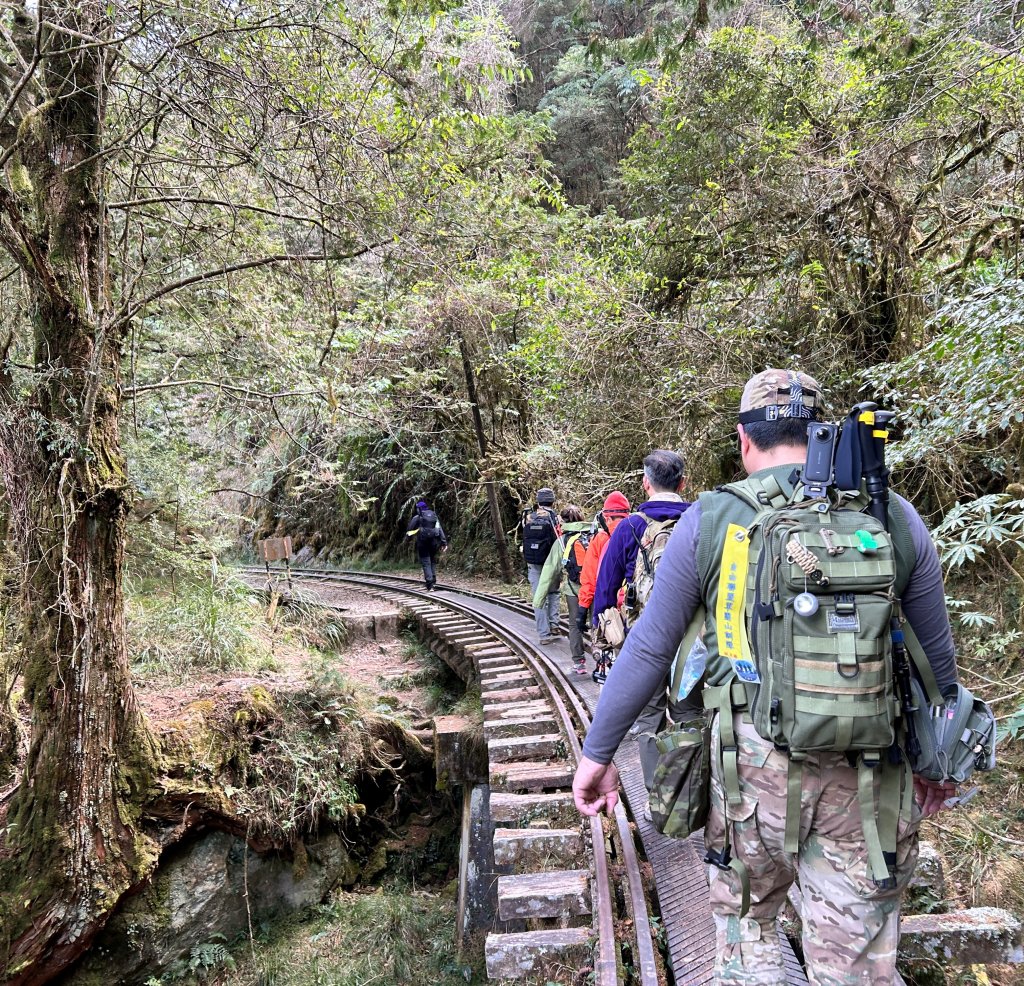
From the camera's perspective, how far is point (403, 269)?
5.91 m

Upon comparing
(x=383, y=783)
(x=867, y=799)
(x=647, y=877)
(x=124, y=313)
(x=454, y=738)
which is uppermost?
(x=124, y=313)

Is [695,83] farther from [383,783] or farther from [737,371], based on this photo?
[383,783]

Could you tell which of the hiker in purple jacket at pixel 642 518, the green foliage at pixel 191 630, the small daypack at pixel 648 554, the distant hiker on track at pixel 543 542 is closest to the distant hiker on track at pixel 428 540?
the distant hiker on track at pixel 543 542

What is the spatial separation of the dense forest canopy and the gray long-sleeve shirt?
7.86 feet

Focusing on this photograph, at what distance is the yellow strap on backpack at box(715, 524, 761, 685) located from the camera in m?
1.88

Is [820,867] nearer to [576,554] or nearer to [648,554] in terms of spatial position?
[648,554]

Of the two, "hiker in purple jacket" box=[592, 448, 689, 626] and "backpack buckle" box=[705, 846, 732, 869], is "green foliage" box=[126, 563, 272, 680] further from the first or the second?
"backpack buckle" box=[705, 846, 732, 869]

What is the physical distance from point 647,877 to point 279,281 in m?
6.40

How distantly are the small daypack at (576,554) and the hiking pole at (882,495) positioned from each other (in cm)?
498

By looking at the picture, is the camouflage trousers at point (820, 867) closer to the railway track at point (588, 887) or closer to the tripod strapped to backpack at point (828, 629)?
the tripod strapped to backpack at point (828, 629)

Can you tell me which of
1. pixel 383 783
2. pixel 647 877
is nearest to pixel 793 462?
pixel 647 877

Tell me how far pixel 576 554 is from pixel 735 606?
5.27 metres

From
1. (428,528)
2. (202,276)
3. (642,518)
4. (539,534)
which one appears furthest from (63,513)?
(428,528)

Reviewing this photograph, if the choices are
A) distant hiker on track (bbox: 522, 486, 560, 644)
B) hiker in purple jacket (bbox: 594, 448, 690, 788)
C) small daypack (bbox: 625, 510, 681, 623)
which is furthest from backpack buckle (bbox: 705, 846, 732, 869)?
distant hiker on track (bbox: 522, 486, 560, 644)
